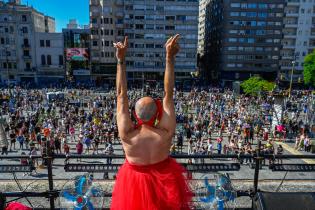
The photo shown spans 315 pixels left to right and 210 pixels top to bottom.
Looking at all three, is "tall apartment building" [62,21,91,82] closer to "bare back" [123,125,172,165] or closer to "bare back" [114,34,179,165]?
"bare back" [114,34,179,165]

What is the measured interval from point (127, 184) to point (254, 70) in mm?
70844

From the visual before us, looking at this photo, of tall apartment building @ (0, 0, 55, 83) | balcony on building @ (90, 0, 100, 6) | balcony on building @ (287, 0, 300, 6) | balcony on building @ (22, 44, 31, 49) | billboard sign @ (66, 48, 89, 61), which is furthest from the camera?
balcony on building @ (287, 0, 300, 6)

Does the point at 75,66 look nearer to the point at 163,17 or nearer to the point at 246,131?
the point at 163,17

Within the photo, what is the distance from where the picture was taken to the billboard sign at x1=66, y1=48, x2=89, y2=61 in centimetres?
6244

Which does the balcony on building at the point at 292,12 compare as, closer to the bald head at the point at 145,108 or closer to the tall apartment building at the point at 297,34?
the tall apartment building at the point at 297,34

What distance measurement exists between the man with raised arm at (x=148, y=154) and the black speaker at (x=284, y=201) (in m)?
1.12

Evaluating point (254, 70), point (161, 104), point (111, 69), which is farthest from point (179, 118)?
point (254, 70)

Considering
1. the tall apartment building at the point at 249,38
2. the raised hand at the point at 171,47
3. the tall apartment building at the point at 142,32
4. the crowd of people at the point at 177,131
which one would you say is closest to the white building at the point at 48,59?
the tall apartment building at the point at 142,32

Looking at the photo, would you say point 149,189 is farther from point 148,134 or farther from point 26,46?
point 26,46

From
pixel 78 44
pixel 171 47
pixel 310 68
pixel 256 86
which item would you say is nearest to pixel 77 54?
pixel 78 44

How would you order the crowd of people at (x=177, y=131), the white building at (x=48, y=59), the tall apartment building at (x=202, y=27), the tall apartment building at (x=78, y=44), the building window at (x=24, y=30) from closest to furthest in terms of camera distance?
1. the crowd of people at (x=177, y=131)
2. the building window at (x=24, y=30)
3. the tall apartment building at (x=78, y=44)
4. the white building at (x=48, y=59)
5. the tall apartment building at (x=202, y=27)

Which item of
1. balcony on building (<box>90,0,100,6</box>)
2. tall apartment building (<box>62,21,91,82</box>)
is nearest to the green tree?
balcony on building (<box>90,0,100,6</box>)

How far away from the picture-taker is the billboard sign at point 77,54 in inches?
2458

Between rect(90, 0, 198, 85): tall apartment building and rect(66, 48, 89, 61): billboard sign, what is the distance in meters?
1.82
